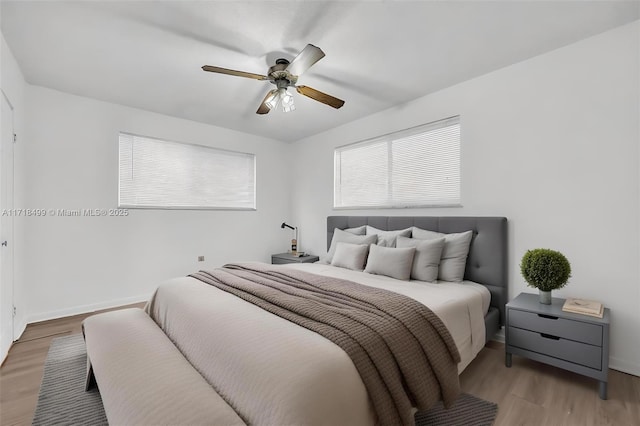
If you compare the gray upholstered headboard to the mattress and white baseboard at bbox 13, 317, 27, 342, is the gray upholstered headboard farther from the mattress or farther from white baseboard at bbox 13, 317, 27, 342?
white baseboard at bbox 13, 317, 27, 342

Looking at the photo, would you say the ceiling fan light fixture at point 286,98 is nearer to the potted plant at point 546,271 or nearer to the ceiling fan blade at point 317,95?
the ceiling fan blade at point 317,95

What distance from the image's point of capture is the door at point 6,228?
7.47 feet

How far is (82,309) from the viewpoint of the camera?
326 centimetres

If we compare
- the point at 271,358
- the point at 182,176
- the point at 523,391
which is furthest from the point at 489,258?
the point at 182,176

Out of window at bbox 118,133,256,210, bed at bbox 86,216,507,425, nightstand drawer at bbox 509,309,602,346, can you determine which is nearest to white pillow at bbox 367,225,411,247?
bed at bbox 86,216,507,425

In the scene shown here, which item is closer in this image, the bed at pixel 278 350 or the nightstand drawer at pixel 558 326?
the bed at pixel 278 350

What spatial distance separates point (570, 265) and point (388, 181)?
198 centimetres

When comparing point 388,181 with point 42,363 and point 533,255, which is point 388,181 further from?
point 42,363

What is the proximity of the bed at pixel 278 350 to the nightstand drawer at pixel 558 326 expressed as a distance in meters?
0.24

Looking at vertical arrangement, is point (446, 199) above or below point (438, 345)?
above

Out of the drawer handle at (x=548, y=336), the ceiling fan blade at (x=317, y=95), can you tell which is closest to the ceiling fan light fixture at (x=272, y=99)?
the ceiling fan blade at (x=317, y=95)

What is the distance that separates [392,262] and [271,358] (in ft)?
5.75

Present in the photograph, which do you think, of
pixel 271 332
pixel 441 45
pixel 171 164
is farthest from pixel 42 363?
pixel 441 45

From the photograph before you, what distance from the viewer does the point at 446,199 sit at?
312cm
